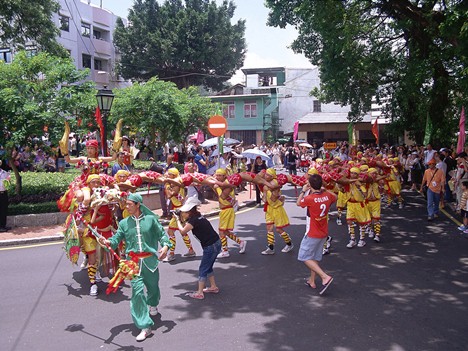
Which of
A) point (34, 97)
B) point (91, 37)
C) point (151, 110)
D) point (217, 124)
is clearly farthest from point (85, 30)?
point (217, 124)

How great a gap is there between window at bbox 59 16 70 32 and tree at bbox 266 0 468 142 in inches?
957

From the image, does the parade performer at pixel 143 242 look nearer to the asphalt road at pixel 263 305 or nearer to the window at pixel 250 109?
the asphalt road at pixel 263 305

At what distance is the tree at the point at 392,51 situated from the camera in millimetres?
10828

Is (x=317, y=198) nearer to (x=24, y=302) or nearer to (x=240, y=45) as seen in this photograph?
(x=24, y=302)

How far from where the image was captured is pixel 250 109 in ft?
148

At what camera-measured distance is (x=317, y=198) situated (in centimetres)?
695

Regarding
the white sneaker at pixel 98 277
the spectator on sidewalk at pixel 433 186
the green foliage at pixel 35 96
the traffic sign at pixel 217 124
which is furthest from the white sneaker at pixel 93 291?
the spectator on sidewalk at pixel 433 186

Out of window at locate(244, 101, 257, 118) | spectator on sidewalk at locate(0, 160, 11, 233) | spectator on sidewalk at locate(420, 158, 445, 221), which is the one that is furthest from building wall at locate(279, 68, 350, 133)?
spectator on sidewalk at locate(0, 160, 11, 233)

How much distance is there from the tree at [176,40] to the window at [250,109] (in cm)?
464

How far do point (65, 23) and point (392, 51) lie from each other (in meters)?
28.0

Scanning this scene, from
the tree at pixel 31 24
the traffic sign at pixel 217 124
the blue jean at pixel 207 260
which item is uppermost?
the tree at pixel 31 24

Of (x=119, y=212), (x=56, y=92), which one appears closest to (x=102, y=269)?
(x=119, y=212)

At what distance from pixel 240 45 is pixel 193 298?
39621mm

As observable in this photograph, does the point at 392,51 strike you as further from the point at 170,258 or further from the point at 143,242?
the point at 143,242
